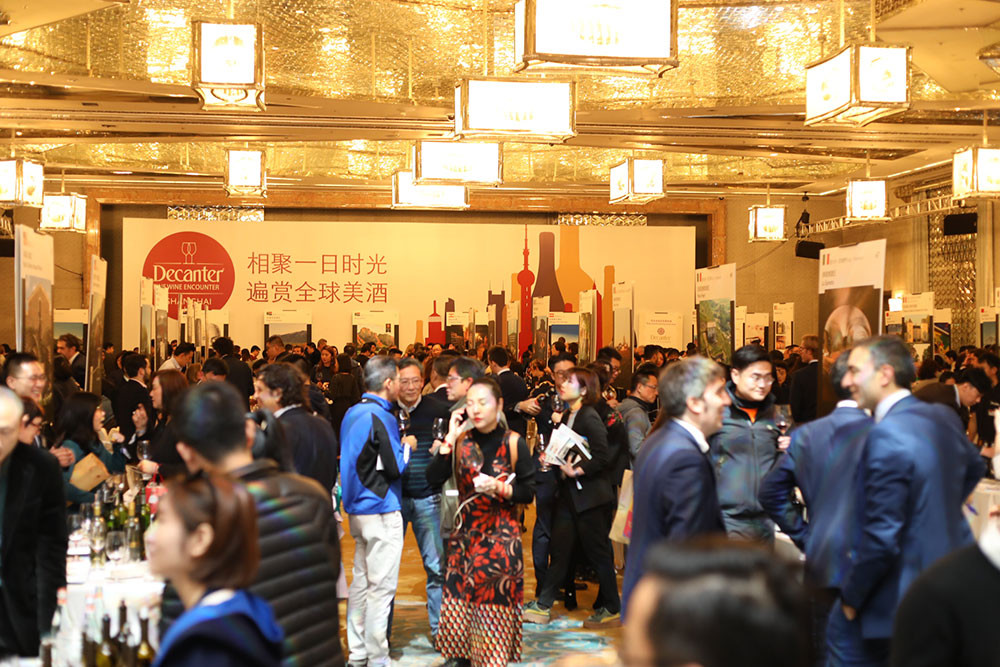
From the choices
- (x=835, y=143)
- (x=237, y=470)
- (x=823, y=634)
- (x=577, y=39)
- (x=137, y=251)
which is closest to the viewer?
(x=237, y=470)

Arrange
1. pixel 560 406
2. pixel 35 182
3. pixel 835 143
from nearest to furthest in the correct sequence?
pixel 560 406
pixel 35 182
pixel 835 143

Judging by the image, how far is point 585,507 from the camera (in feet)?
22.6

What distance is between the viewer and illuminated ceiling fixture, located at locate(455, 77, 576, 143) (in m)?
8.34

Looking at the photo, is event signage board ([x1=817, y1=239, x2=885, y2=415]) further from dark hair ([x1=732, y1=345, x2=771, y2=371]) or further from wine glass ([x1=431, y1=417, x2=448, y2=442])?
wine glass ([x1=431, y1=417, x2=448, y2=442])

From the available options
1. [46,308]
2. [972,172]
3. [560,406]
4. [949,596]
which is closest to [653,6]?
[560,406]

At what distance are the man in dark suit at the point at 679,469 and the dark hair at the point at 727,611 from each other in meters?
2.22

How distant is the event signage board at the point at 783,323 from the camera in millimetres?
19875

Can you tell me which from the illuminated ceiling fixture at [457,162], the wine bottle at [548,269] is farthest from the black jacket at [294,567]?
the wine bottle at [548,269]

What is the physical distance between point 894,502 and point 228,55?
229 inches

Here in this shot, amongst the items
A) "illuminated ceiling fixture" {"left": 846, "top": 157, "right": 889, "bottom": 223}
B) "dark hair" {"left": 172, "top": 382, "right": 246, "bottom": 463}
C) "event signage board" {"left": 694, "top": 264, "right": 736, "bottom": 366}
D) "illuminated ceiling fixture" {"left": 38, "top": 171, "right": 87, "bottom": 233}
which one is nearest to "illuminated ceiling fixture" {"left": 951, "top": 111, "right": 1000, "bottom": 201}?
"illuminated ceiling fixture" {"left": 846, "top": 157, "right": 889, "bottom": 223}

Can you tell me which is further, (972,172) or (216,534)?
(972,172)

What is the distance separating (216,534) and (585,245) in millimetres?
20441

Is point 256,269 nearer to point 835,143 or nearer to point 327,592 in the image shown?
point 835,143

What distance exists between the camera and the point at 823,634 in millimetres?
3875
